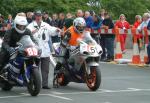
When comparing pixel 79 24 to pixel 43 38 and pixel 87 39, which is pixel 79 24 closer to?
pixel 87 39

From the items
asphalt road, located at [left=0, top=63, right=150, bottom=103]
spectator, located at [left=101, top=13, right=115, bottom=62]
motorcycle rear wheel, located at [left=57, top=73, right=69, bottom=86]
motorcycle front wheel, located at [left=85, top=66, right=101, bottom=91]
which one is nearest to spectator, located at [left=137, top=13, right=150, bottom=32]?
spectator, located at [left=101, top=13, right=115, bottom=62]

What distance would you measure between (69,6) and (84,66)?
116 ft

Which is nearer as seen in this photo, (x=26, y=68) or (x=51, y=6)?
(x=26, y=68)

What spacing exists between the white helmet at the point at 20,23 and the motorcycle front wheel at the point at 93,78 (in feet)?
6.08

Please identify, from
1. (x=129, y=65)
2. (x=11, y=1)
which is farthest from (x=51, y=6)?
(x=129, y=65)

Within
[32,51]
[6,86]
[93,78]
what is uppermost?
[32,51]

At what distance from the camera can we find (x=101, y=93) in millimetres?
14586

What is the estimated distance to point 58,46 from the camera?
16281 millimetres

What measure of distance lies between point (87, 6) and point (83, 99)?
126 ft

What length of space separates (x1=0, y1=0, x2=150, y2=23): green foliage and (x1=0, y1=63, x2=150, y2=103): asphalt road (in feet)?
98.6

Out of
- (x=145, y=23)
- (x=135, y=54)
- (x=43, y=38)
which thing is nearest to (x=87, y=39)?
(x=43, y=38)

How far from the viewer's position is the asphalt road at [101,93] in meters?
13.4

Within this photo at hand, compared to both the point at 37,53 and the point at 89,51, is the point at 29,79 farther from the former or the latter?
the point at 89,51

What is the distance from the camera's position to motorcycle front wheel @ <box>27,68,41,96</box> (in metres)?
13.7
